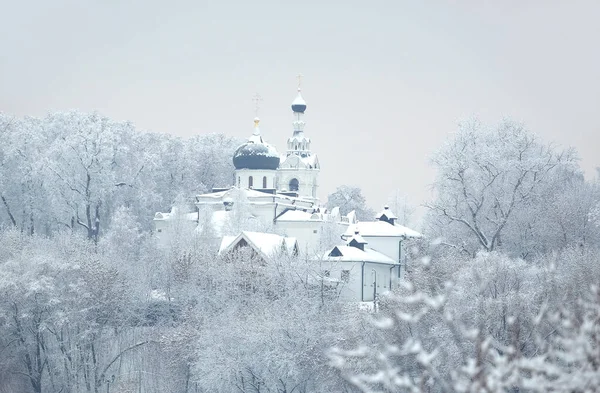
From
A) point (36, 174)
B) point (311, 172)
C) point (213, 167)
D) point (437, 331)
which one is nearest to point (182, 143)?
point (213, 167)

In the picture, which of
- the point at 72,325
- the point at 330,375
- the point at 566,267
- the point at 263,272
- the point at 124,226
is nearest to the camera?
the point at 330,375

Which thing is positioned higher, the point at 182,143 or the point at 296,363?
the point at 182,143

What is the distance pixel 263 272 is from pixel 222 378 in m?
7.10

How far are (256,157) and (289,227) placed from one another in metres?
8.22

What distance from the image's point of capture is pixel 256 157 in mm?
72812

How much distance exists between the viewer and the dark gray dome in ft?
239

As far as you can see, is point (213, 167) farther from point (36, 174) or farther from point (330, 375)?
point (330, 375)

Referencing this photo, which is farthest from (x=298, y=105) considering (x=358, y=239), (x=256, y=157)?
(x=358, y=239)

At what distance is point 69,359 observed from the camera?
39.3 m

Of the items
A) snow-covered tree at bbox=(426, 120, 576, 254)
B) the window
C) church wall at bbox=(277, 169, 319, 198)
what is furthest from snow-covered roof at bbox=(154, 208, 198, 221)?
church wall at bbox=(277, 169, 319, 198)

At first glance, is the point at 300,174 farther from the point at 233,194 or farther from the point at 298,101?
the point at 233,194

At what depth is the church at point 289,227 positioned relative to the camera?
2040 inches

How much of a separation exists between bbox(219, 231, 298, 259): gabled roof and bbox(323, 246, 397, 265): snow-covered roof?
254 cm

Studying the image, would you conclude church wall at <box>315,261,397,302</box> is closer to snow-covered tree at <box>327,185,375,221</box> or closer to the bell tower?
the bell tower
